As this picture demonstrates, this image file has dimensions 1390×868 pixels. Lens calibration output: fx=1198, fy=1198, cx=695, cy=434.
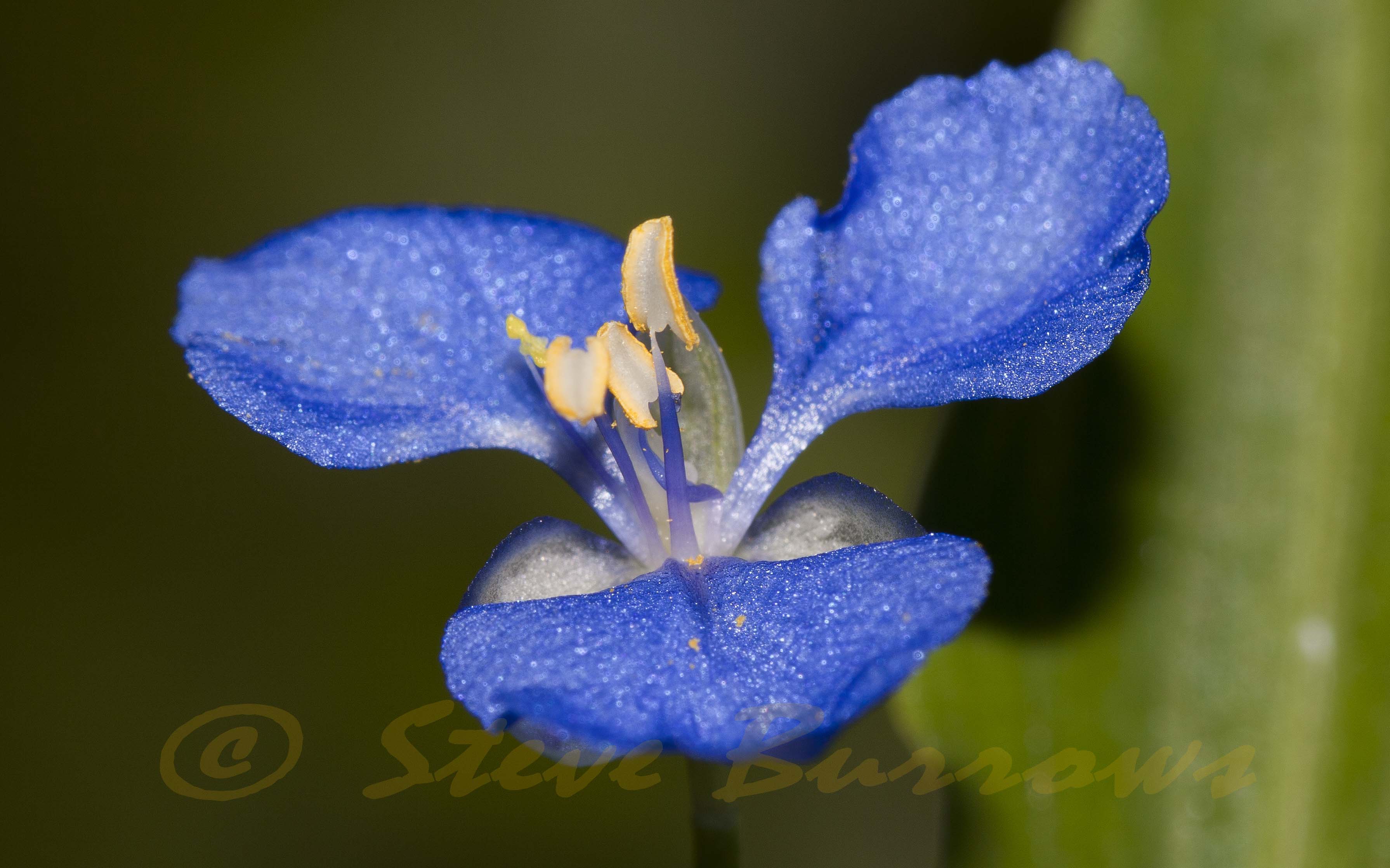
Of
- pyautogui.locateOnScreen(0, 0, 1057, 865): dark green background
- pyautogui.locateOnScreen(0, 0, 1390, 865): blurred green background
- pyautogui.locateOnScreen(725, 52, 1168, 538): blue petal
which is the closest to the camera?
pyautogui.locateOnScreen(725, 52, 1168, 538): blue petal

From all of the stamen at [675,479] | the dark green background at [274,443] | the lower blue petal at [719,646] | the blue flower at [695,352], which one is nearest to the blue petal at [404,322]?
the blue flower at [695,352]

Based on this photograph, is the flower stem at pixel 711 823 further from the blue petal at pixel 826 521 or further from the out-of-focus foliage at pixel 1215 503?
the out-of-focus foliage at pixel 1215 503

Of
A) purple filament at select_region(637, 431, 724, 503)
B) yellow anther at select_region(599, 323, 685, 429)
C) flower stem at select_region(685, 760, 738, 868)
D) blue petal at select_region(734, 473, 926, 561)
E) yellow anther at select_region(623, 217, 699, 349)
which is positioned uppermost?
yellow anther at select_region(623, 217, 699, 349)

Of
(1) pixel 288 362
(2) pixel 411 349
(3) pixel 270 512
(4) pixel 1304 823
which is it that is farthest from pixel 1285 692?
(3) pixel 270 512

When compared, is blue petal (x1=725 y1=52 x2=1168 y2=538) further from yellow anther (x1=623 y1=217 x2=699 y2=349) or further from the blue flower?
yellow anther (x1=623 y1=217 x2=699 y2=349)

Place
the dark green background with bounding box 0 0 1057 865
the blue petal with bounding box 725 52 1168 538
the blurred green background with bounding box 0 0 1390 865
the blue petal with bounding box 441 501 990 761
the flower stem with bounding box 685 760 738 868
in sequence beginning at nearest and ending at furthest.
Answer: the blue petal with bounding box 441 501 990 761 → the flower stem with bounding box 685 760 738 868 → the blue petal with bounding box 725 52 1168 538 → the blurred green background with bounding box 0 0 1390 865 → the dark green background with bounding box 0 0 1057 865

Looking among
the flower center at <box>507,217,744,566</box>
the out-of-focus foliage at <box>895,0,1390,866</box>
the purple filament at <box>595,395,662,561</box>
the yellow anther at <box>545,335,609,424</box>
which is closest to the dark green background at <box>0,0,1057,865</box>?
the out-of-focus foliage at <box>895,0,1390,866</box>
